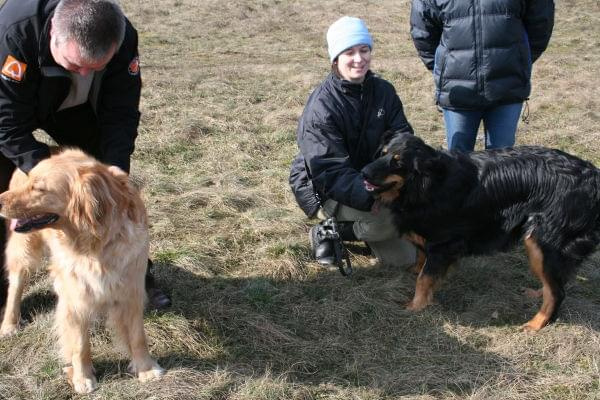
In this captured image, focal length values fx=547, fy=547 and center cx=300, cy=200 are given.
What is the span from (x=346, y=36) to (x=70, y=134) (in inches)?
73.9

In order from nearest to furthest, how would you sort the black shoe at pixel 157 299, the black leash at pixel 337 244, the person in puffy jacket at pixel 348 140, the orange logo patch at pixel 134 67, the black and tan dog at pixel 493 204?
the orange logo patch at pixel 134 67
the black and tan dog at pixel 493 204
the black shoe at pixel 157 299
the person in puffy jacket at pixel 348 140
the black leash at pixel 337 244

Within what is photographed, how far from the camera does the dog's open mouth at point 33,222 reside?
2.45 metres

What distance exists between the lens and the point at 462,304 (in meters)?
3.84

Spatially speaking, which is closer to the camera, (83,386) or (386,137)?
(83,386)

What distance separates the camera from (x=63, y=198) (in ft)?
8.13

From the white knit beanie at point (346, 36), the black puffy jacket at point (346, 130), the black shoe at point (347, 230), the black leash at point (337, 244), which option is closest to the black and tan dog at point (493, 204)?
the black puffy jacket at point (346, 130)

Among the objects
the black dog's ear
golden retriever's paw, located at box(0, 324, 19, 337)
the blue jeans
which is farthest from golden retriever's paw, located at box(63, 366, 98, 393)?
the blue jeans

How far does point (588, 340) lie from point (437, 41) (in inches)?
93.5

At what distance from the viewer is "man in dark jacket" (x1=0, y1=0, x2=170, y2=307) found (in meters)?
2.47

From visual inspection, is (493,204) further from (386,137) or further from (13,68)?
(13,68)

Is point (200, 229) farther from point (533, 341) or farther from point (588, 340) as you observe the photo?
point (588, 340)

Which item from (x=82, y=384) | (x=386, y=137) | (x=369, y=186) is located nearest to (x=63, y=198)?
(x=82, y=384)

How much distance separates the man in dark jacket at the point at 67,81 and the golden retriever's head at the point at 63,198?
1.59 feet

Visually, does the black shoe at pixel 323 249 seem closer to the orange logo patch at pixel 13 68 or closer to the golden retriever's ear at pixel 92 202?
the golden retriever's ear at pixel 92 202
